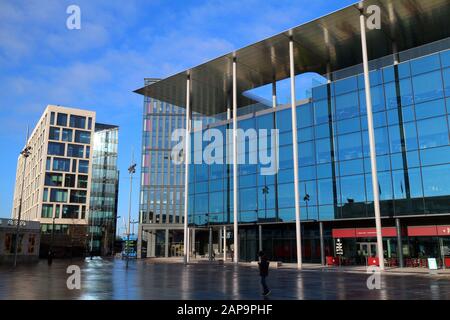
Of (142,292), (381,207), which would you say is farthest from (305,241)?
(142,292)

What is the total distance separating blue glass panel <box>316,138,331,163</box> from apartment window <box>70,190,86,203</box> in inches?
2898

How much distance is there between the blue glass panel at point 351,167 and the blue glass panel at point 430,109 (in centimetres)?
651

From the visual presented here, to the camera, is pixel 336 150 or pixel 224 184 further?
pixel 224 184

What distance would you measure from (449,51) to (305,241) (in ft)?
75.3

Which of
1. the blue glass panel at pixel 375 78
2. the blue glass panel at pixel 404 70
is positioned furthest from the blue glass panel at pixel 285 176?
the blue glass panel at pixel 404 70

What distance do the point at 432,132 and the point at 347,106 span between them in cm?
862

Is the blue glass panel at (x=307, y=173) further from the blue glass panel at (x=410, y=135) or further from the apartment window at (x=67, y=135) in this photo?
the apartment window at (x=67, y=135)

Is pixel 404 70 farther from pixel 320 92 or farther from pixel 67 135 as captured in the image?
pixel 67 135

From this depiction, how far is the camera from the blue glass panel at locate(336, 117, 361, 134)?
133 ft

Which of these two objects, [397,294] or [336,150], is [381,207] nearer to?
[336,150]

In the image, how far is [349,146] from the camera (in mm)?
40875

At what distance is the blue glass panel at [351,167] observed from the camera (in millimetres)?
39688
